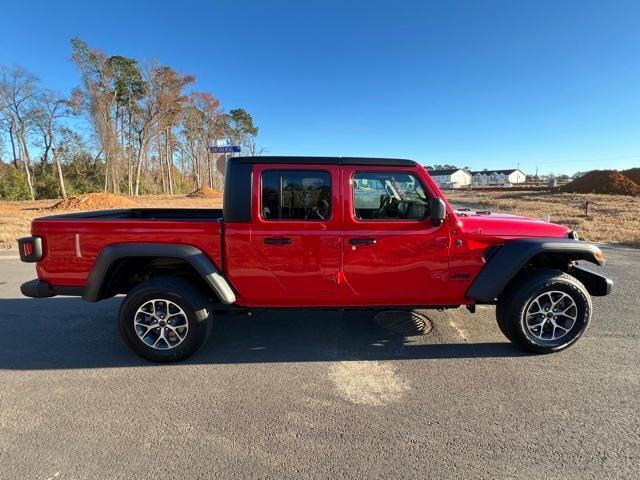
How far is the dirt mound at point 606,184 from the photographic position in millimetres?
40000

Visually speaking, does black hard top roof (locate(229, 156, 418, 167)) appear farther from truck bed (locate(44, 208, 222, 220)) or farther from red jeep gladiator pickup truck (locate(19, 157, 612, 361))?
truck bed (locate(44, 208, 222, 220))

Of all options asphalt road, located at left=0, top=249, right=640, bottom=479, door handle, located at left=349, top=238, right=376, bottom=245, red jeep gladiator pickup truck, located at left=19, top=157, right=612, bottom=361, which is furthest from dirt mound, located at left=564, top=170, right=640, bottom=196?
door handle, located at left=349, top=238, right=376, bottom=245

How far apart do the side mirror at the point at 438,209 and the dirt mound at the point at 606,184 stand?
152 feet

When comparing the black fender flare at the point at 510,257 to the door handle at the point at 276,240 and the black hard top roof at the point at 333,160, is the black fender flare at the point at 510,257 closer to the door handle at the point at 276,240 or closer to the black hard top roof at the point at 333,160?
the black hard top roof at the point at 333,160

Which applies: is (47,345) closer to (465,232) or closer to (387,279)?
(387,279)

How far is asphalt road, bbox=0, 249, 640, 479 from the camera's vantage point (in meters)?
2.31

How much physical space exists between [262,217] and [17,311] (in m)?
3.75

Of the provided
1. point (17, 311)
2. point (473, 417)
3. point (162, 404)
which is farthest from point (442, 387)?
point (17, 311)

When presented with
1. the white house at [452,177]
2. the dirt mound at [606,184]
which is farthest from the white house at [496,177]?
the dirt mound at [606,184]

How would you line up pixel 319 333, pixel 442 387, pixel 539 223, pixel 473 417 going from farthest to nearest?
pixel 319 333 < pixel 539 223 < pixel 442 387 < pixel 473 417

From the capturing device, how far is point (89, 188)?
43438 mm

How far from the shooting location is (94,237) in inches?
135

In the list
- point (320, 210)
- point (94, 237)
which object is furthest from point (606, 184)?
point (94, 237)

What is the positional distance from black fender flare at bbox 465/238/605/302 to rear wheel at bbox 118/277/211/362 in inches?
99.1
